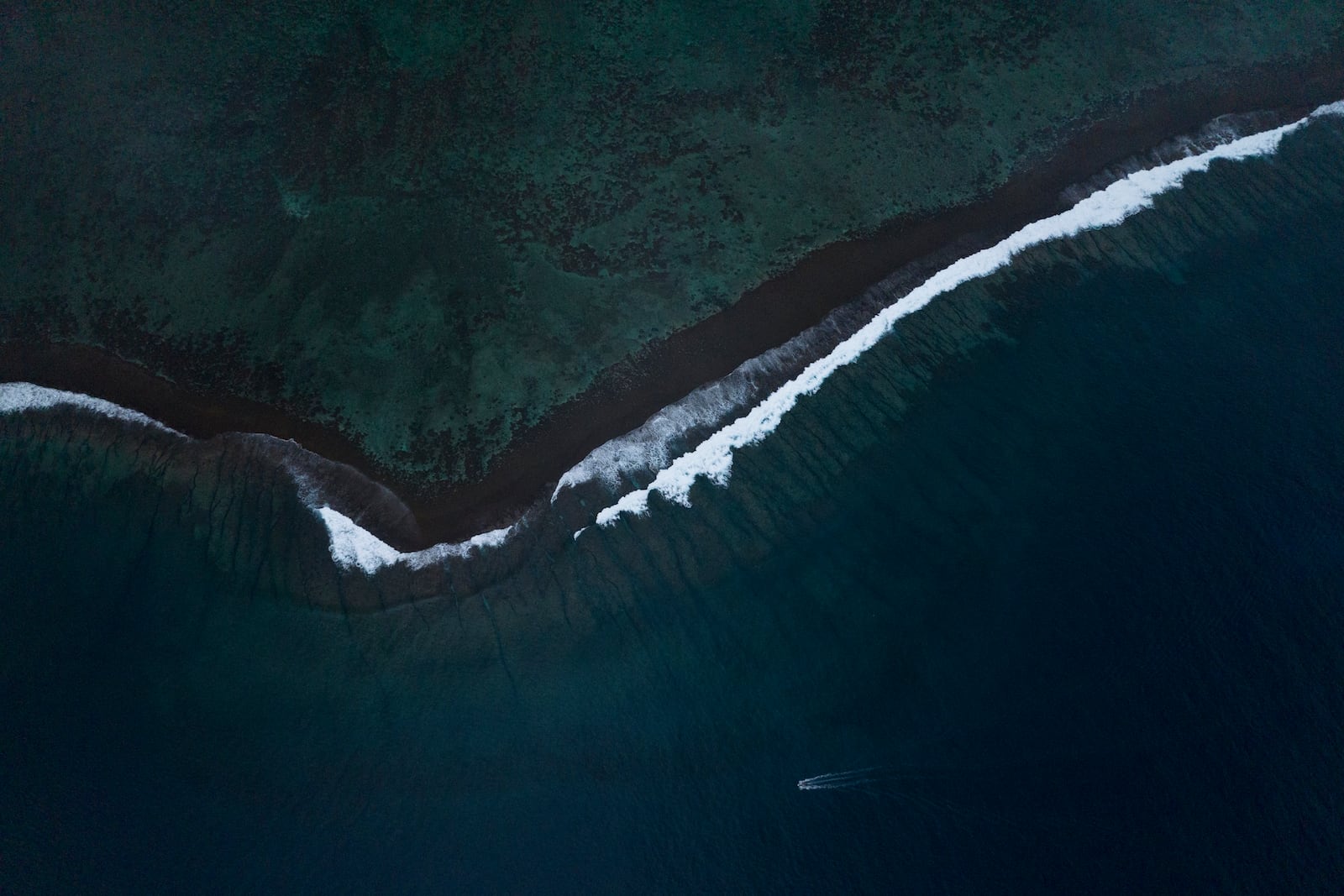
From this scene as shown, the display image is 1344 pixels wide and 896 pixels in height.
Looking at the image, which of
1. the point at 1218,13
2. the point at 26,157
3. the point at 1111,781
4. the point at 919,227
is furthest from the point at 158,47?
the point at 1218,13

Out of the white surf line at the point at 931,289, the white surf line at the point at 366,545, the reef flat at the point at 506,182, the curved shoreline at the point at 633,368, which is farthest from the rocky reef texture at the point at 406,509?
the reef flat at the point at 506,182

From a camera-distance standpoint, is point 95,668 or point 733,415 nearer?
point 95,668

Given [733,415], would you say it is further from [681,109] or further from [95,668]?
[95,668]

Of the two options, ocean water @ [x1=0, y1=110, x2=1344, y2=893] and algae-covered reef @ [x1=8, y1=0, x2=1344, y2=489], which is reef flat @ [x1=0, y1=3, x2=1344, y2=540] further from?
ocean water @ [x1=0, y1=110, x2=1344, y2=893]

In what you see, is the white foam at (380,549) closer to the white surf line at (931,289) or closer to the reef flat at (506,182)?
the reef flat at (506,182)

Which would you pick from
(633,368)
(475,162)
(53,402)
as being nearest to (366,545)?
(633,368)
